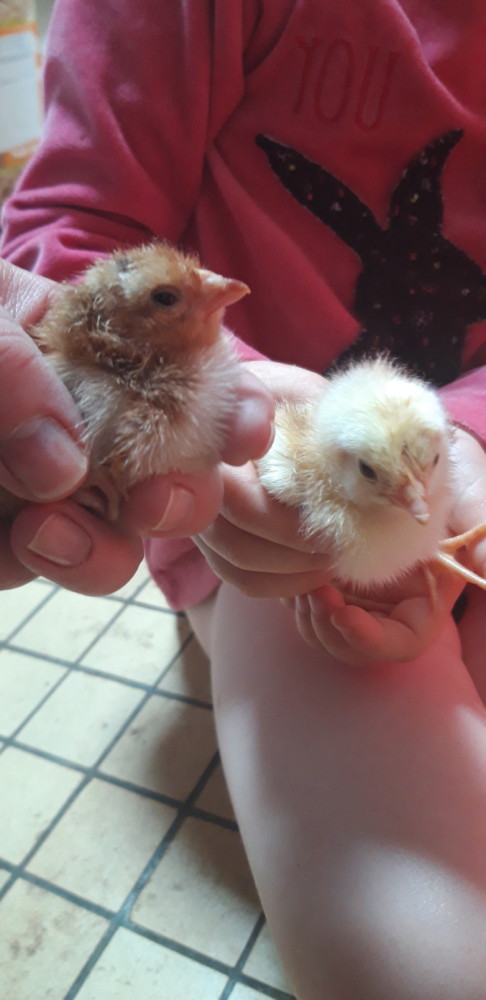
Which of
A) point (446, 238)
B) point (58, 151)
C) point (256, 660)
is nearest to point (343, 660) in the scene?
point (256, 660)

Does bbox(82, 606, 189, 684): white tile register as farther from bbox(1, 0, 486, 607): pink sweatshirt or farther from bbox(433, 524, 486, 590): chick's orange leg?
bbox(433, 524, 486, 590): chick's orange leg

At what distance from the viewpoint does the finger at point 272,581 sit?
70 cm

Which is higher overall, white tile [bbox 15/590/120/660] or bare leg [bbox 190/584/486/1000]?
bare leg [bbox 190/584/486/1000]

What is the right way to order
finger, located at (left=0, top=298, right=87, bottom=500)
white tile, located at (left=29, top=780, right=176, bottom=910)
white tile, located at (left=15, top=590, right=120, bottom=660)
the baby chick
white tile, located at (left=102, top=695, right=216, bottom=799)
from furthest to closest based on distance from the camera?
white tile, located at (left=15, top=590, right=120, bottom=660) → white tile, located at (left=102, top=695, right=216, bottom=799) → white tile, located at (left=29, top=780, right=176, bottom=910) → the baby chick → finger, located at (left=0, top=298, right=87, bottom=500)

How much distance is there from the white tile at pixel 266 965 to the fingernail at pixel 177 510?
563mm

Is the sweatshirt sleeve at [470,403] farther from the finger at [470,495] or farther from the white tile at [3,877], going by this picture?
the white tile at [3,877]

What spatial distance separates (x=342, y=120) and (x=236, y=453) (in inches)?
24.1

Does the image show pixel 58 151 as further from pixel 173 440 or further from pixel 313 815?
pixel 313 815

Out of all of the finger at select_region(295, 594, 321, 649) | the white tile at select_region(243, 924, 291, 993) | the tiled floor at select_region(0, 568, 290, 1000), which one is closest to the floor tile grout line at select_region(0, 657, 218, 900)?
the tiled floor at select_region(0, 568, 290, 1000)

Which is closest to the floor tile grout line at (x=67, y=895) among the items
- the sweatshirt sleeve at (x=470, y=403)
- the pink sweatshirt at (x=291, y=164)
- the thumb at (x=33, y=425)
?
the pink sweatshirt at (x=291, y=164)

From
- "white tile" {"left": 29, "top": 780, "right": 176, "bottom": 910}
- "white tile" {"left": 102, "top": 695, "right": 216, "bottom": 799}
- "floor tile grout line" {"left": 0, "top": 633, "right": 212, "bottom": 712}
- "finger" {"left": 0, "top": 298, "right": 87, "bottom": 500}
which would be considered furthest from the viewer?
"floor tile grout line" {"left": 0, "top": 633, "right": 212, "bottom": 712}

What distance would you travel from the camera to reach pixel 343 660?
30.0 inches

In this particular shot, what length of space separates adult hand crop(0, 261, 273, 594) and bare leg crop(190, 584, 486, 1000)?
31cm

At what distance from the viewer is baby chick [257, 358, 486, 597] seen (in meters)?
0.58
